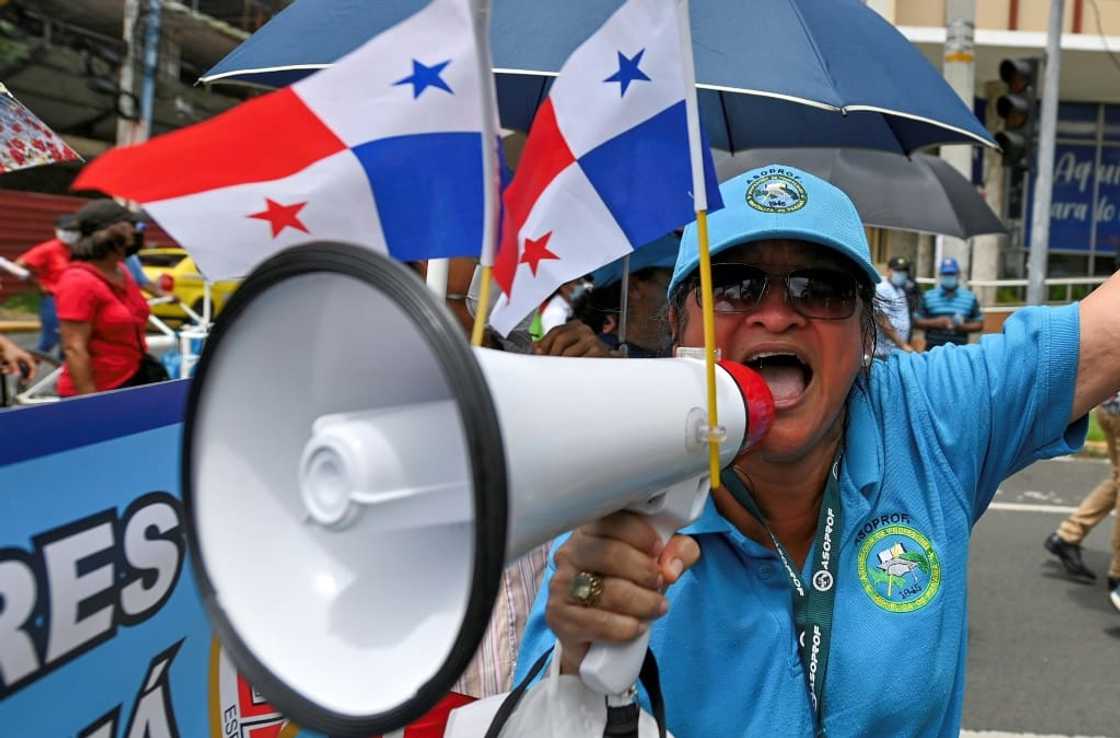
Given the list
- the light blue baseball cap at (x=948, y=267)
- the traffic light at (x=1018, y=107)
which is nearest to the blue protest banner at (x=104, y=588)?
the traffic light at (x=1018, y=107)

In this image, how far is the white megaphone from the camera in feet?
2.86

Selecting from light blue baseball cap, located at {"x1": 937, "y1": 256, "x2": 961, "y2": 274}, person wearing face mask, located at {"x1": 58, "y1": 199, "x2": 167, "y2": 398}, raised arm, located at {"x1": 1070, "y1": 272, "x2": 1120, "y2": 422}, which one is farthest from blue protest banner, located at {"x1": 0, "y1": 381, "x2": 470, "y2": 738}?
light blue baseball cap, located at {"x1": 937, "y1": 256, "x2": 961, "y2": 274}

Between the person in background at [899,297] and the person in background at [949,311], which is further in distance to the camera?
the person in background at [949,311]

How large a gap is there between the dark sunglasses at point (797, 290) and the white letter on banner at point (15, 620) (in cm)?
99

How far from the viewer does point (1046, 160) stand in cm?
1066

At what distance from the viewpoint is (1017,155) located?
9117 mm

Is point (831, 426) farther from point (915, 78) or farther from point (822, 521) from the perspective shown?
point (915, 78)

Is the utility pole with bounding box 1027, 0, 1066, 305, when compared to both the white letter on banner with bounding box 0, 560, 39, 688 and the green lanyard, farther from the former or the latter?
the white letter on banner with bounding box 0, 560, 39, 688

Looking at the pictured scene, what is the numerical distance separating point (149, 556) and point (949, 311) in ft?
30.8

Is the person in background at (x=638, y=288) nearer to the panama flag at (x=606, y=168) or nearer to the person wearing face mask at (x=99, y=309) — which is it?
the panama flag at (x=606, y=168)

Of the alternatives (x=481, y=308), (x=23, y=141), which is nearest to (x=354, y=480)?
(x=481, y=308)

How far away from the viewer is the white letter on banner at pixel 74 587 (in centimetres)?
145

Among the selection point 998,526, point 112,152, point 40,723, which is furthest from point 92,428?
point 998,526

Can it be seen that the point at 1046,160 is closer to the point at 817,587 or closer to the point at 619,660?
the point at 817,587
